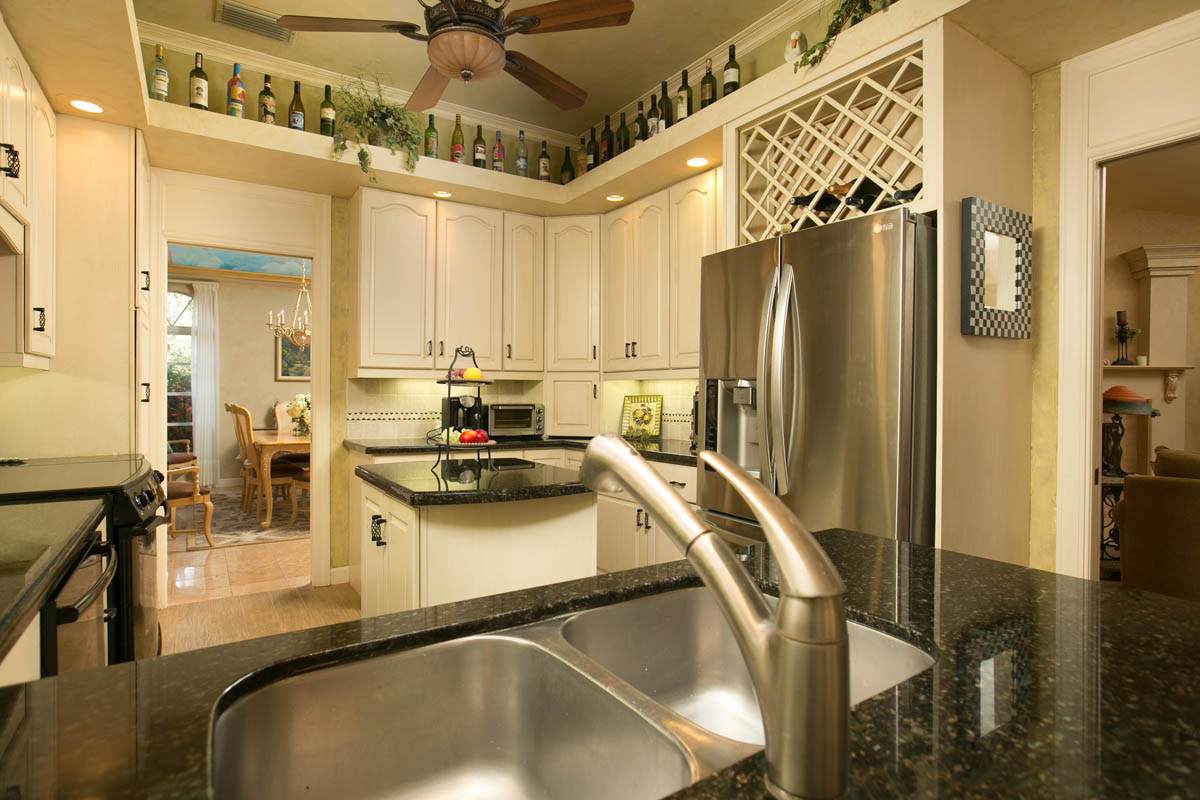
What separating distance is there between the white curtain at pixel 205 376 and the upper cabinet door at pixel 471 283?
4799 millimetres

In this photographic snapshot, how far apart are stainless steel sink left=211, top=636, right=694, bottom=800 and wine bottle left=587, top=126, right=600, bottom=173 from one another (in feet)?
13.0

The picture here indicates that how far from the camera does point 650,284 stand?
152 inches

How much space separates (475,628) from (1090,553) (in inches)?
93.6

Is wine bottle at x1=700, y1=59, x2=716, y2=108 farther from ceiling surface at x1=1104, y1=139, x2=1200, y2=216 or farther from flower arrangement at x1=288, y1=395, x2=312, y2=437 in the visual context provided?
flower arrangement at x1=288, y1=395, x2=312, y2=437

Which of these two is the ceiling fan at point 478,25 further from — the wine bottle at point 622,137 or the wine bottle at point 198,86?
the wine bottle at point 622,137

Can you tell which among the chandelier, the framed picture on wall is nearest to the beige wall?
the chandelier

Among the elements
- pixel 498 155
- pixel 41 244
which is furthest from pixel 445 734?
pixel 498 155

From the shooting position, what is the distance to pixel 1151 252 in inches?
195

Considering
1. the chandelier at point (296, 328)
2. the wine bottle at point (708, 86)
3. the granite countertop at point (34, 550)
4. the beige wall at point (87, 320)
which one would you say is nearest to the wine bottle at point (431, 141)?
the beige wall at point (87, 320)

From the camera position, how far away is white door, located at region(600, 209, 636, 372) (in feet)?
13.3

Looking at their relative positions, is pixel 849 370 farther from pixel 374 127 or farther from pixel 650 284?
pixel 374 127

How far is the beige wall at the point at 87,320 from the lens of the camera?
2.69 meters

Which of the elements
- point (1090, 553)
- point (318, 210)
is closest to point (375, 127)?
point (318, 210)

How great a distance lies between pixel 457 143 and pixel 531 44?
2.98 feet
